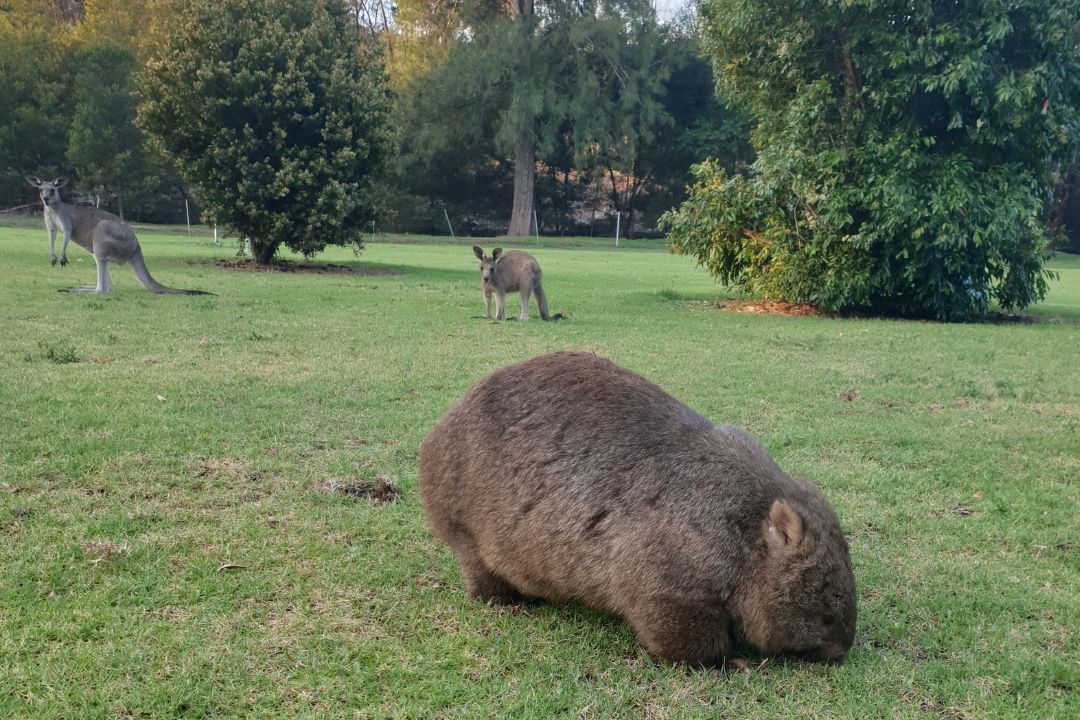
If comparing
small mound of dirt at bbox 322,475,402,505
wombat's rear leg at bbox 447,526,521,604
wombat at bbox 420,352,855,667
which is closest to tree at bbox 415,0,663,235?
small mound of dirt at bbox 322,475,402,505

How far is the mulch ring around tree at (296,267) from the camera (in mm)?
20109

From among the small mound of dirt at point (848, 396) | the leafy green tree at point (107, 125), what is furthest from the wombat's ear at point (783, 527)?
the leafy green tree at point (107, 125)

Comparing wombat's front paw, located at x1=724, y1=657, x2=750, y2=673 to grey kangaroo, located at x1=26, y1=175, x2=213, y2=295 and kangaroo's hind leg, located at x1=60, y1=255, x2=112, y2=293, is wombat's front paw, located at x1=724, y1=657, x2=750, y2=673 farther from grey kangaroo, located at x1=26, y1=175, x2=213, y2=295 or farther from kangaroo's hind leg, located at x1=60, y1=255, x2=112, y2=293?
kangaroo's hind leg, located at x1=60, y1=255, x2=112, y2=293

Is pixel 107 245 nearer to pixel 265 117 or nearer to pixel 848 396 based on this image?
pixel 265 117

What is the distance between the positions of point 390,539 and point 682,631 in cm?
171

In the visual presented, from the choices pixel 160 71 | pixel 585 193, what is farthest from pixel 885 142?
pixel 585 193

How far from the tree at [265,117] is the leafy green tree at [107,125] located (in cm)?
2057

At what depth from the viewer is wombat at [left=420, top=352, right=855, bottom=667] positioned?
317 cm

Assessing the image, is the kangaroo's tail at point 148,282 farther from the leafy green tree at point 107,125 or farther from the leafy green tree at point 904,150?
the leafy green tree at point 107,125

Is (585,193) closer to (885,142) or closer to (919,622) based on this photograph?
(885,142)

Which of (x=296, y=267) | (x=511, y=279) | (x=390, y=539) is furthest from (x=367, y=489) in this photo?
(x=296, y=267)

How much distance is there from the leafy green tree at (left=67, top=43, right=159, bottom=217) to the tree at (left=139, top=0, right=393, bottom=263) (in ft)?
67.5

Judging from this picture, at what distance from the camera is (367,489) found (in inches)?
197

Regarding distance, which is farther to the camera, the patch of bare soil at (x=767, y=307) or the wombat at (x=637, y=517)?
the patch of bare soil at (x=767, y=307)
